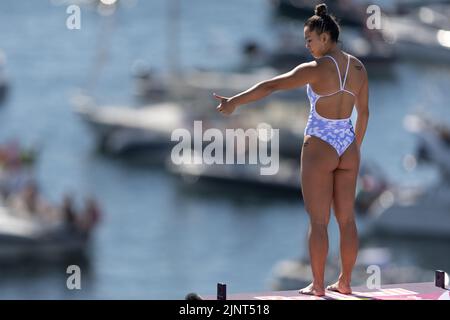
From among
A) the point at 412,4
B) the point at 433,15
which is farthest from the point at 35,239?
the point at 412,4

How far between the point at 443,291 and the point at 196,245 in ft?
170

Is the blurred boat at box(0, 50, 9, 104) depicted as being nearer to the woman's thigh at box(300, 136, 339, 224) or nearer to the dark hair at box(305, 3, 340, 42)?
the woman's thigh at box(300, 136, 339, 224)

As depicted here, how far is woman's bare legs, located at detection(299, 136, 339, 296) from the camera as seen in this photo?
13.5 metres

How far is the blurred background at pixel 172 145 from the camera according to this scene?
6266 cm

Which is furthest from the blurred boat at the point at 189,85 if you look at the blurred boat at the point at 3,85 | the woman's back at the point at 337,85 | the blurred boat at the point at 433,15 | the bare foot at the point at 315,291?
the woman's back at the point at 337,85

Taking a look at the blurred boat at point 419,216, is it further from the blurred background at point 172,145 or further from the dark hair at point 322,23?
the dark hair at point 322,23

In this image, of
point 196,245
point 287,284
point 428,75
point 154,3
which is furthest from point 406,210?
point 154,3

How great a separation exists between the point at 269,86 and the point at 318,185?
2.84 feet

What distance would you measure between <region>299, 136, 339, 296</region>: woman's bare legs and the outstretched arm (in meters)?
0.51

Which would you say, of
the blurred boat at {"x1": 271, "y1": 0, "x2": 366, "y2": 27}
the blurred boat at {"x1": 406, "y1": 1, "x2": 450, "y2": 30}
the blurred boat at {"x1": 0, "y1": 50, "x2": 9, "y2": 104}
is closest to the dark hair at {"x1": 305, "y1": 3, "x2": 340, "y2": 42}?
the blurred boat at {"x1": 0, "y1": 50, "x2": 9, "y2": 104}

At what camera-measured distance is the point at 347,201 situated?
538 inches

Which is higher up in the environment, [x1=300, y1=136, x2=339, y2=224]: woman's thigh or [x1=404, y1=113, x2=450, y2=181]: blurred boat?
[x1=404, y1=113, x2=450, y2=181]: blurred boat

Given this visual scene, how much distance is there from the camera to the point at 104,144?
8100 centimetres

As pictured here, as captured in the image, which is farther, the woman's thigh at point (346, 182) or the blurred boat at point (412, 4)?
the blurred boat at point (412, 4)
